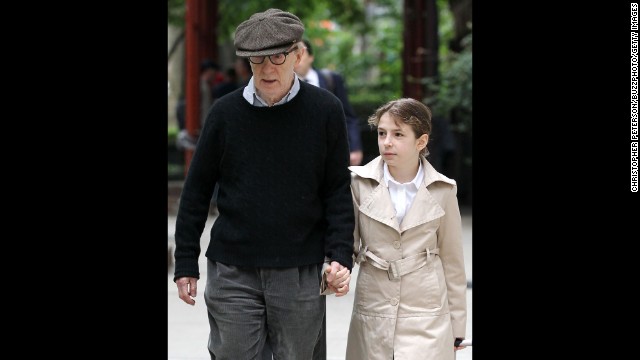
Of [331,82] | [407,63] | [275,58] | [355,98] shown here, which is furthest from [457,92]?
[275,58]

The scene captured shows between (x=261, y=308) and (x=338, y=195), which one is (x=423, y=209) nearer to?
(x=338, y=195)

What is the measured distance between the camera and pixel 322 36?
96.7 ft

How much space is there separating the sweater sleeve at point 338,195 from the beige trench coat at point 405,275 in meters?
0.14

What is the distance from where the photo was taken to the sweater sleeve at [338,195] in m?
3.90

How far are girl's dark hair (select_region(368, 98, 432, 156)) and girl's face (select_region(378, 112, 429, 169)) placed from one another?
0.05ft

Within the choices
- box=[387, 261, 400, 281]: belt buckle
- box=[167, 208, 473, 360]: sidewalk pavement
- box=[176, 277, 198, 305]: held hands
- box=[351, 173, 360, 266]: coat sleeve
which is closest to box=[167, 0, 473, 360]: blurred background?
box=[167, 208, 473, 360]: sidewalk pavement

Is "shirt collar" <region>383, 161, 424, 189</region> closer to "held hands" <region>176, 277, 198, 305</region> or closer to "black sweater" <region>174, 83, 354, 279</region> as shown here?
"black sweater" <region>174, 83, 354, 279</region>

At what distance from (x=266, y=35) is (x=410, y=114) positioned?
66 cm

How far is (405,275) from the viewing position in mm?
4047

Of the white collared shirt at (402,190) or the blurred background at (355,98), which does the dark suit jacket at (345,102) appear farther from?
the white collared shirt at (402,190)
